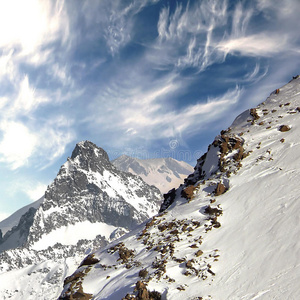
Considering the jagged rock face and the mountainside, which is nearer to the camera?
the mountainside

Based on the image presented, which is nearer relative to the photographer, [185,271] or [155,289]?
[155,289]

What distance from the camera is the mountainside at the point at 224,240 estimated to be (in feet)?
63.5

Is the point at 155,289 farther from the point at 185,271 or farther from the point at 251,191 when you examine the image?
the point at 251,191

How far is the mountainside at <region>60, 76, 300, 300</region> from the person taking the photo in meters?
19.3

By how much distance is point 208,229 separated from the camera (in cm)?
2538

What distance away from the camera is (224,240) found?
2358 cm

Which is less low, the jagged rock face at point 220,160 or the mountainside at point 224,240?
the jagged rock face at point 220,160

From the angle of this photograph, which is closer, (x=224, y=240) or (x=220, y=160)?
(x=224, y=240)

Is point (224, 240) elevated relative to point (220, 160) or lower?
lower

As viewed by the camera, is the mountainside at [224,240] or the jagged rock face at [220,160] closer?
the mountainside at [224,240]

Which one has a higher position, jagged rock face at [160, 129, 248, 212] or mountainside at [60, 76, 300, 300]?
jagged rock face at [160, 129, 248, 212]

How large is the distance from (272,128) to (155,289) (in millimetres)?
26656

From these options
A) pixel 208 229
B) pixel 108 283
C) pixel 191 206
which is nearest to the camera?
pixel 108 283

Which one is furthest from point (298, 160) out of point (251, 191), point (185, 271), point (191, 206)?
point (185, 271)
